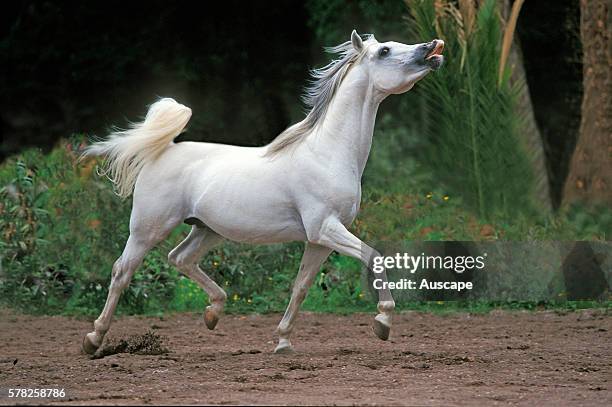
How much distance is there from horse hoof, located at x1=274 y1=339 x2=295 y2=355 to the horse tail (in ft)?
4.92

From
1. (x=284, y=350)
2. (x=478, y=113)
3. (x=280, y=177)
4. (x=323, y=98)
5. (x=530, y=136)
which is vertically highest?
(x=530, y=136)

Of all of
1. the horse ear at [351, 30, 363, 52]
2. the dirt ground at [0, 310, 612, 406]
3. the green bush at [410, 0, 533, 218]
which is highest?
the green bush at [410, 0, 533, 218]

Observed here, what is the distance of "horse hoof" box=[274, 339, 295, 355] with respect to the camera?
6945 millimetres

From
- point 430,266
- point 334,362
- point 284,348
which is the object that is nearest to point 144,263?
point 430,266

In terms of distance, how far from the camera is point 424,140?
11969mm

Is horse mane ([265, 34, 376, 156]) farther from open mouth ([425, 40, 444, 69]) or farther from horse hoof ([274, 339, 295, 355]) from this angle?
horse hoof ([274, 339, 295, 355])

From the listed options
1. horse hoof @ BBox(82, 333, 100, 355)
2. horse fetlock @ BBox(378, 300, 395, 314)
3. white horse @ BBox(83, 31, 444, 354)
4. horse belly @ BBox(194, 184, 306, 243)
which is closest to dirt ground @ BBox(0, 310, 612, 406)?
horse hoof @ BBox(82, 333, 100, 355)

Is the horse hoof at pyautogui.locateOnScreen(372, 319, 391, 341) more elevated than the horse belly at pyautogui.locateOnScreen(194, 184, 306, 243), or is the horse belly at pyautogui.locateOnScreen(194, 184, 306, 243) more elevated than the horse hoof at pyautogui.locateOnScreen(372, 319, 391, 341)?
the horse belly at pyautogui.locateOnScreen(194, 184, 306, 243)

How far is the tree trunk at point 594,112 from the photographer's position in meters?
11.4

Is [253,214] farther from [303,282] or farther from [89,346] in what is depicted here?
[89,346]

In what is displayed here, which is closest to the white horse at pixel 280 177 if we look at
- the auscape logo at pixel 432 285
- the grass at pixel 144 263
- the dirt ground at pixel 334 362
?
the dirt ground at pixel 334 362

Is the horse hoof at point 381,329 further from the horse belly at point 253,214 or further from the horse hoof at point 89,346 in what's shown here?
the horse hoof at point 89,346

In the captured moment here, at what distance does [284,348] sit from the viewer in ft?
22.9

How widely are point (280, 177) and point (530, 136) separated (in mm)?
5799
